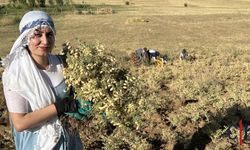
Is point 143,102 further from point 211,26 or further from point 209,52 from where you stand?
point 211,26

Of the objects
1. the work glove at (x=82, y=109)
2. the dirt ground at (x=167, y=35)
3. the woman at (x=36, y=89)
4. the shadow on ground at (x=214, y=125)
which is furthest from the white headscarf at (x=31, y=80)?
the dirt ground at (x=167, y=35)

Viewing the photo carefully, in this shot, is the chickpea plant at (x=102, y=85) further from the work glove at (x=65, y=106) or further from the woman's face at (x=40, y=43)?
the woman's face at (x=40, y=43)

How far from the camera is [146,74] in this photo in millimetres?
11844

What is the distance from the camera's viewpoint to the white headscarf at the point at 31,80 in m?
2.77

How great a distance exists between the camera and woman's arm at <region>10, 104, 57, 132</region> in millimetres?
2732

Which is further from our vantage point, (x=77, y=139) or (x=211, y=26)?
(x=211, y=26)

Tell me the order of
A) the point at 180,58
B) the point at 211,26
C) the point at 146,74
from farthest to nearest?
1. the point at 211,26
2. the point at 180,58
3. the point at 146,74

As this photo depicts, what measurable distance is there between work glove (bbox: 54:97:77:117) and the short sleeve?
0.19 meters

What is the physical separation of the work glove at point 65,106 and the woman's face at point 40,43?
32 centimetres

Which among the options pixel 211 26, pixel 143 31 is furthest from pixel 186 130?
pixel 211 26

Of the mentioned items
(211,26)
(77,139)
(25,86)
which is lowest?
(211,26)

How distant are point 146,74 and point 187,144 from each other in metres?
5.11

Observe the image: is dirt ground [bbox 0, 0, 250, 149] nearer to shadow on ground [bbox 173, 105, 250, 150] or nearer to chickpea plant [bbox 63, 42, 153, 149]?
shadow on ground [bbox 173, 105, 250, 150]

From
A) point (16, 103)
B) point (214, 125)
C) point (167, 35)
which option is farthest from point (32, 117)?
point (167, 35)
